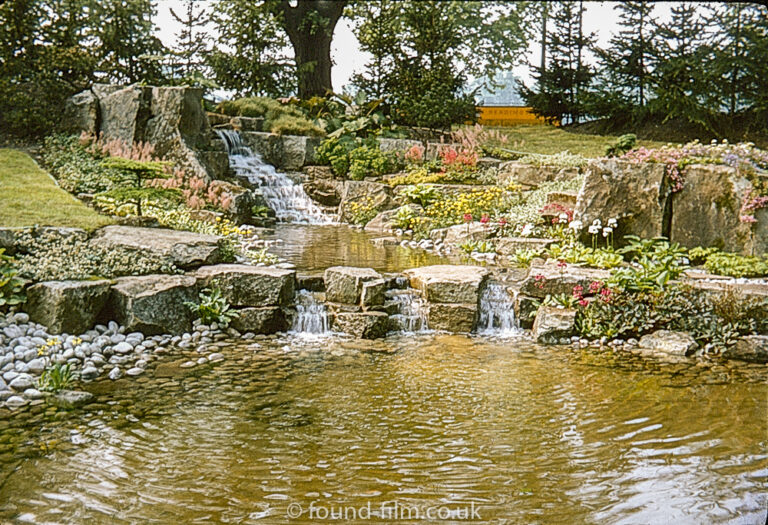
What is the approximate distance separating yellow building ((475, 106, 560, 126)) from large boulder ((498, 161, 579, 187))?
217 inches

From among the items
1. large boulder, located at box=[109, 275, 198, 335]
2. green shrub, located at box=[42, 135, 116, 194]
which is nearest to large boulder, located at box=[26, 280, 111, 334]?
large boulder, located at box=[109, 275, 198, 335]

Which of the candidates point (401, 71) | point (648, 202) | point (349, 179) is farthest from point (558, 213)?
point (401, 71)

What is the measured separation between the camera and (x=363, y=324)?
6.56 m

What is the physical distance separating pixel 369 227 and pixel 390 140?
327cm

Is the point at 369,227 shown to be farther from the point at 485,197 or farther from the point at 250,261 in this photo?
the point at 250,261

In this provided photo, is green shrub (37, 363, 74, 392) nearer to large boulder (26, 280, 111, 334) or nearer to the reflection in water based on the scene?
large boulder (26, 280, 111, 334)

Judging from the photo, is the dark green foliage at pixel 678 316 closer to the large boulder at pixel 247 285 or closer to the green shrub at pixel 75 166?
the large boulder at pixel 247 285

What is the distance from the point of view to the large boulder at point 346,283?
6.93 meters

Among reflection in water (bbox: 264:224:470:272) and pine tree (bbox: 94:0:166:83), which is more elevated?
pine tree (bbox: 94:0:166:83)

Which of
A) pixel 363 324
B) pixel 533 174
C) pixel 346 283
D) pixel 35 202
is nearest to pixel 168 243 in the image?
pixel 346 283

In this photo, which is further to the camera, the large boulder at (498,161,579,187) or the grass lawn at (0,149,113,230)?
the large boulder at (498,161,579,187)

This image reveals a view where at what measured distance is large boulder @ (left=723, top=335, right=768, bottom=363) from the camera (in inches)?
228

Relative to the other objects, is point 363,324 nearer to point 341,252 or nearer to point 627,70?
point 341,252

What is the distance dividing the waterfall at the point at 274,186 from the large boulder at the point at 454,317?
22.2ft
